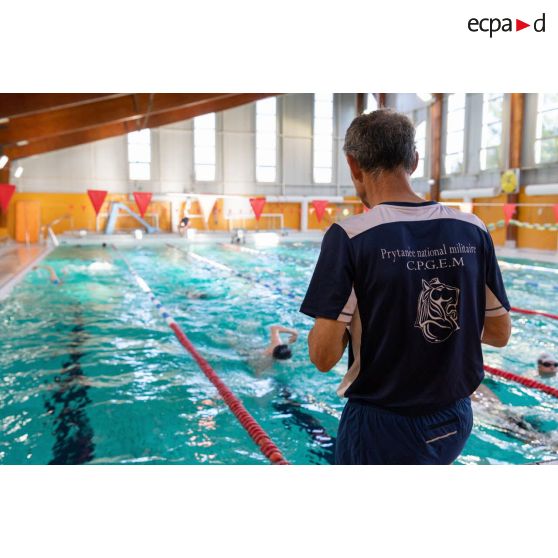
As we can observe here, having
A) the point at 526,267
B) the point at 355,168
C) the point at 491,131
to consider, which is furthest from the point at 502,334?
the point at 491,131

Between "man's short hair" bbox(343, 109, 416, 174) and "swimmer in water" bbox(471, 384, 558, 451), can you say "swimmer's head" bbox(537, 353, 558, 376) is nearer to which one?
"swimmer in water" bbox(471, 384, 558, 451)

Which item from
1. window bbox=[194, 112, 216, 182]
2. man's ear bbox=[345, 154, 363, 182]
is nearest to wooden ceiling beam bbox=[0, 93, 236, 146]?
man's ear bbox=[345, 154, 363, 182]

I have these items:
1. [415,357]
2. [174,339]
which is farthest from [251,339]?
[415,357]

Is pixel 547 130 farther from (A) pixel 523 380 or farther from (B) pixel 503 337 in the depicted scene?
(B) pixel 503 337

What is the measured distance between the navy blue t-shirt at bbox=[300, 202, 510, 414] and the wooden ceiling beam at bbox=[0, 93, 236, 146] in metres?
8.52

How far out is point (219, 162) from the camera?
24.9m

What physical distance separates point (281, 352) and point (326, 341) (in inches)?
149

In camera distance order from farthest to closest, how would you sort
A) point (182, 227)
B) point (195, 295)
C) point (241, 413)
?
point (182, 227) → point (195, 295) → point (241, 413)

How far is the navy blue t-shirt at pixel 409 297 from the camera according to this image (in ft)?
4.12

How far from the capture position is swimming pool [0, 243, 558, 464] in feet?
10.8
